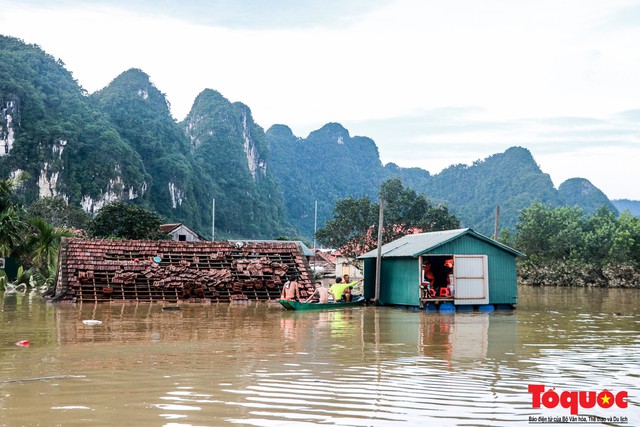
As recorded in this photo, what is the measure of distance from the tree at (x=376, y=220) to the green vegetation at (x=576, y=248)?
5.88 m

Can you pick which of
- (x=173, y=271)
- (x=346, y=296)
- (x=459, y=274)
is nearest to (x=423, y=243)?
(x=459, y=274)

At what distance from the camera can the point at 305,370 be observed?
891cm

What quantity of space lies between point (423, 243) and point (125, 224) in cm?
2738

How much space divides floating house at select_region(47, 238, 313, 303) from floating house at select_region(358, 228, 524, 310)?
398cm

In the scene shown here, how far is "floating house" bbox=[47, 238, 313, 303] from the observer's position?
23.1 metres

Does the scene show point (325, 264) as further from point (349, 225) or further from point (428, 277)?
point (428, 277)

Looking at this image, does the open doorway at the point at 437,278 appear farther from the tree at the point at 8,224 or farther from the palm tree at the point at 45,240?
the tree at the point at 8,224

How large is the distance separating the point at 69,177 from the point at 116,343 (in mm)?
69102

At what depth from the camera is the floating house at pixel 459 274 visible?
20484mm

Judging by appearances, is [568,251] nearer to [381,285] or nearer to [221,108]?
[381,285]

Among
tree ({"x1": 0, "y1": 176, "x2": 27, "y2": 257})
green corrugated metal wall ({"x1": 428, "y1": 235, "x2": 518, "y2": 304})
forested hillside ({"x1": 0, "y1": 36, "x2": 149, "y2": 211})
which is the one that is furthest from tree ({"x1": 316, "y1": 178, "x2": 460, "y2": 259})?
forested hillside ({"x1": 0, "y1": 36, "x2": 149, "y2": 211})

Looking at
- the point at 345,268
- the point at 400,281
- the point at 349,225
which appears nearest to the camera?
the point at 400,281

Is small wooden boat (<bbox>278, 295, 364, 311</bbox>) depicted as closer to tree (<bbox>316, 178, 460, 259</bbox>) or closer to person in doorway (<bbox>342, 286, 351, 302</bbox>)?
person in doorway (<bbox>342, 286, 351, 302</bbox>)

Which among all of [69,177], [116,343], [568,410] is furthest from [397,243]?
[69,177]
